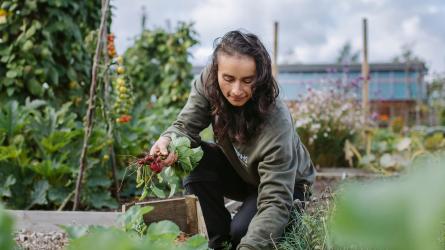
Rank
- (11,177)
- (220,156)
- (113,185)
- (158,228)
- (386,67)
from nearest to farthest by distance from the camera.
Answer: (158,228) → (220,156) → (11,177) → (113,185) → (386,67)

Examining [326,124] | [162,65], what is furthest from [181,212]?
[162,65]

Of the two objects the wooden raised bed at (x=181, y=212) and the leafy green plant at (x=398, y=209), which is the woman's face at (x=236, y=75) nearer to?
the wooden raised bed at (x=181, y=212)

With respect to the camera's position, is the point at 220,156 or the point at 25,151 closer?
the point at 220,156

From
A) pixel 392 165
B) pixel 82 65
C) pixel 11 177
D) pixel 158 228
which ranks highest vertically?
pixel 82 65

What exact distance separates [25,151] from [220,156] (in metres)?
1.58

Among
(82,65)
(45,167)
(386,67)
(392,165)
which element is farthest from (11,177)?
(386,67)

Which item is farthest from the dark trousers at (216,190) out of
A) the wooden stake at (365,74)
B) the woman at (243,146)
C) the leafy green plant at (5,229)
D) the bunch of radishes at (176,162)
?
the wooden stake at (365,74)

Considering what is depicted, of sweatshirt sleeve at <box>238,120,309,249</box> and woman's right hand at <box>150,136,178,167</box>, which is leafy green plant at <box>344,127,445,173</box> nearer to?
sweatshirt sleeve at <box>238,120,309,249</box>

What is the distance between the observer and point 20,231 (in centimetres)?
285

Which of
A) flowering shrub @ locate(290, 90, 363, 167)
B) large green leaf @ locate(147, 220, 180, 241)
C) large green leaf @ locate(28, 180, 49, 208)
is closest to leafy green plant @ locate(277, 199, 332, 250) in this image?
large green leaf @ locate(147, 220, 180, 241)

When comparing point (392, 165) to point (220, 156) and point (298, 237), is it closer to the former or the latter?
point (220, 156)

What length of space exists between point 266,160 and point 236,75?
324 millimetres

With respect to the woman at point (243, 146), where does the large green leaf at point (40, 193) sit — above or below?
below

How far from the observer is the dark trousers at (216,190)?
8.02ft
